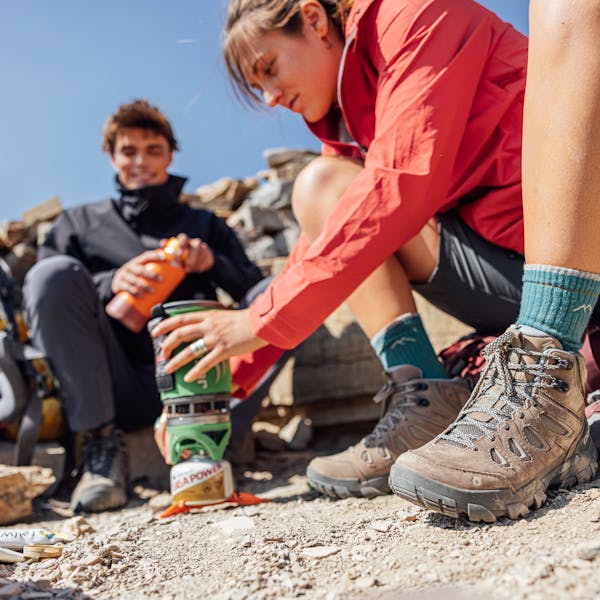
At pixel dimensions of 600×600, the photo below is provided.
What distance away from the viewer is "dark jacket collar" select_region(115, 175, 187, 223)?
331cm

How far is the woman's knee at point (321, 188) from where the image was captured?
193 centimetres

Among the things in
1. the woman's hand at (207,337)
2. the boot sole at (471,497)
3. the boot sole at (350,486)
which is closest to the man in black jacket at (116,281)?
the woman's hand at (207,337)

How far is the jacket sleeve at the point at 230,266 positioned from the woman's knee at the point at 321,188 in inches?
45.8

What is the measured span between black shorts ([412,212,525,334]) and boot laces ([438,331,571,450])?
0.55m

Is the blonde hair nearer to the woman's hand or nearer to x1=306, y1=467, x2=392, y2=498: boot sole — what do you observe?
the woman's hand

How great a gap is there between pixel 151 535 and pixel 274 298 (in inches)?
27.1

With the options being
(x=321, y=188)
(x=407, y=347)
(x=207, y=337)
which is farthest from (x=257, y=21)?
(x=407, y=347)

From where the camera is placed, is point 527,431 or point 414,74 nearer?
point 527,431

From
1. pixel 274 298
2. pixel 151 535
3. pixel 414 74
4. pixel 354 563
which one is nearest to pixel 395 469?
pixel 354 563

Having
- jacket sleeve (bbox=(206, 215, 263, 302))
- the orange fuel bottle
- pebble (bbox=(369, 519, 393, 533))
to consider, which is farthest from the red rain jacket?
jacket sleeve (bbox=(206, 215, 263, 302))

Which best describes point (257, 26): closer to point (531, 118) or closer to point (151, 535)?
point (531, 118)

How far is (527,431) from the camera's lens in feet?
4.17

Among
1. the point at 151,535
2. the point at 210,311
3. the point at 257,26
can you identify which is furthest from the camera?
the point at 257,26

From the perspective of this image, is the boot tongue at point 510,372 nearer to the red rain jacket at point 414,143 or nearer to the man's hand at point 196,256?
the red rain jacket at point 414,143
